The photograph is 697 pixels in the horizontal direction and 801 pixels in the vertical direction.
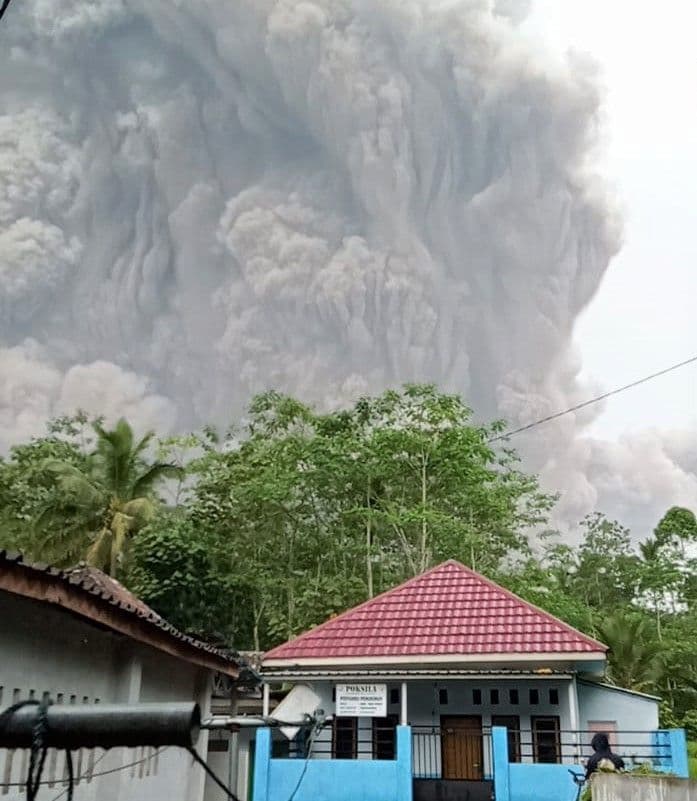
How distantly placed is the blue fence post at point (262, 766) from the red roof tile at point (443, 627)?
2.05m

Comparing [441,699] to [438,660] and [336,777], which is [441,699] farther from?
[336,777]

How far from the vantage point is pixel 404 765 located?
1366 cm

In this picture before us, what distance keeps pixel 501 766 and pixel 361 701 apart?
2950mm

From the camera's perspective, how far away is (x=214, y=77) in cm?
7894

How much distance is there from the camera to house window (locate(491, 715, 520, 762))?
1543 cm

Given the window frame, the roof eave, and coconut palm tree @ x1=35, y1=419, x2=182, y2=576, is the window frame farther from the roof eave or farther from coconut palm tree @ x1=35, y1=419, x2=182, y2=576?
coconut palm tree @ x1=35, y1=419, x2=182, y2=576

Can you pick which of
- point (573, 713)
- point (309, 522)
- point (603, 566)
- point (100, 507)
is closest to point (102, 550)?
point (100, 507)

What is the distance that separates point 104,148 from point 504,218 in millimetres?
38343

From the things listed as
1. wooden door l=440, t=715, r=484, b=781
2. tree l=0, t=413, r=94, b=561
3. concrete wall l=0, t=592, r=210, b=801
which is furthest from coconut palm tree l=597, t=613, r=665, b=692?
concrete wall l=0, t=592, r=210, b=801

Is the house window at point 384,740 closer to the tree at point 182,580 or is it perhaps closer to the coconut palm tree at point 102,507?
the tree at point 182,580

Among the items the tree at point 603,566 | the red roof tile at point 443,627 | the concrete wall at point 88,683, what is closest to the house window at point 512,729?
the red roof tile at point 443,627

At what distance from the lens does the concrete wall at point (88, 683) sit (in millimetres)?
6605

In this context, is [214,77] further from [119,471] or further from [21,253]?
[119,471]

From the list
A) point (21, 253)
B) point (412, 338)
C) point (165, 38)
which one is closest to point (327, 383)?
point (412, 338)
